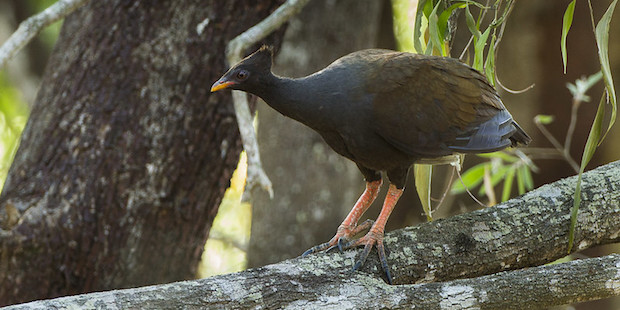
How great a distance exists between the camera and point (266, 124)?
6.10 meters

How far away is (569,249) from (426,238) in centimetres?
55

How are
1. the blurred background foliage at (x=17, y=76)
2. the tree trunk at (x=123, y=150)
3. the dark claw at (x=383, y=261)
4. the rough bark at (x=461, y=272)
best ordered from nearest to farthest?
1. the rough bark at (x=461, y=272)
2. the dark claw at (x=383, y=261)
3. the tree trunk at (x=123, y=150)
4. the blurred background foliage at (x=17, y=76)

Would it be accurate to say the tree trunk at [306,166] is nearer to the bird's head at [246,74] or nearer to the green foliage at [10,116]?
the green foliage at [10,116]

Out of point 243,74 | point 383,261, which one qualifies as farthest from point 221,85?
point 383,261

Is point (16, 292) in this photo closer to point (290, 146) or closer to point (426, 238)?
point (426, 238)

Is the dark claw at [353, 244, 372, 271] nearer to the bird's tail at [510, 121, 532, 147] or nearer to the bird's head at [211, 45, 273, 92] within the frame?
the bird's head at [211, 45, 273, 92]

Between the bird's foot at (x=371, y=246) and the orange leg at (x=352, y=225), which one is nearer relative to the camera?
the bird's foot at (x=371, y=246)

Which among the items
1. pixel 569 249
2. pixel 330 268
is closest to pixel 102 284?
pixel 330 268

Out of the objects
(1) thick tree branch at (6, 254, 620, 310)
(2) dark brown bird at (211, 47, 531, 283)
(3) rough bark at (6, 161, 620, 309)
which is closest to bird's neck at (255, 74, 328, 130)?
(2) dark brown bird at (211, 47, 531, 283)

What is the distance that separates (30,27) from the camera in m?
3.30

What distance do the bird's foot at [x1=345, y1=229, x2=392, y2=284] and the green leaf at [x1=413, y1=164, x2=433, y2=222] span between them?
411 millimetres

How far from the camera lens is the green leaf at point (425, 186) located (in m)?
3.11

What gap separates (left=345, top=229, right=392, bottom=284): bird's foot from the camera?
2.62 meters

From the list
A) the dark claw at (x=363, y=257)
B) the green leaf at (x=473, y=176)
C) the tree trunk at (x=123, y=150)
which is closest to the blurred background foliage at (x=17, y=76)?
the tree trunk at (x=123, y=150)
